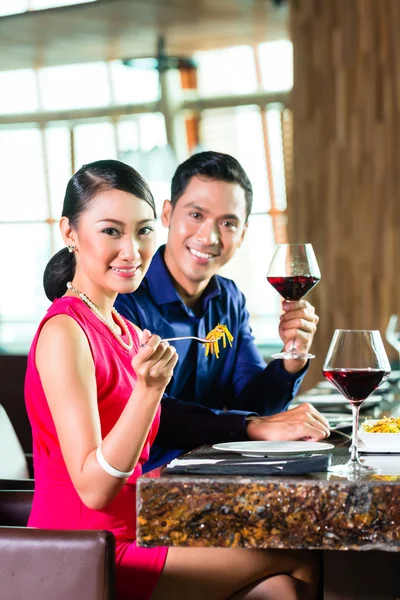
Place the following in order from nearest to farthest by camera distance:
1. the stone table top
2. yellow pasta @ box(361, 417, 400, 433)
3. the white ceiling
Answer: the stone table top
yellow pasta @ box(361, 417, 400, 433)
the white ceiling

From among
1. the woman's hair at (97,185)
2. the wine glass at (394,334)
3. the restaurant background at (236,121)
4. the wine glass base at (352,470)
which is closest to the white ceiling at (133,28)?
the restaurant background at (236,121)

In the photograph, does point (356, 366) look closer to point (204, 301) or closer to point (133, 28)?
point (204, 301)

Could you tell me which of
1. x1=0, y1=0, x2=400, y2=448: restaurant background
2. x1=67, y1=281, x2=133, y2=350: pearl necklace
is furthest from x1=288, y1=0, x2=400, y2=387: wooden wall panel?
x1=67, y1=281, x2=133, y2=350: pearl necklace

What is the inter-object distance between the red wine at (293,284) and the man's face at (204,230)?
0.35m

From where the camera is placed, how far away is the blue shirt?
2.29m

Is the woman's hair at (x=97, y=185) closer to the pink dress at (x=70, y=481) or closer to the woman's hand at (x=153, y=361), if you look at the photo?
the pink dress at (x=70, y=481)

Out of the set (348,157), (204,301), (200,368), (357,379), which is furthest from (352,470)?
(348,157)

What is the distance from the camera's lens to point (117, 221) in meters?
1.81

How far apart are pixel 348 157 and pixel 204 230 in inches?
173

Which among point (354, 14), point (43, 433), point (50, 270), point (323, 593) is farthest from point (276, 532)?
point (354, 14)

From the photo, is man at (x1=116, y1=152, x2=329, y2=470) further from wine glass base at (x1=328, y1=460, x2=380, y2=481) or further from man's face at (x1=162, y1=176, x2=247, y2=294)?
wine glass base at (x1=328, y1=460, x2=380, y2=481)

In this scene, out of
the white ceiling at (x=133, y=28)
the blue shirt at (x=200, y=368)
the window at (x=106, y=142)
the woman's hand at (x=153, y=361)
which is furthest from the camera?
the window at (x=106, y=142)

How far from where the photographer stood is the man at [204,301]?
8.16ft

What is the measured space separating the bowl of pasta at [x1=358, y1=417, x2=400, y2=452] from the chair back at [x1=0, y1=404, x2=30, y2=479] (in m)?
0.92
